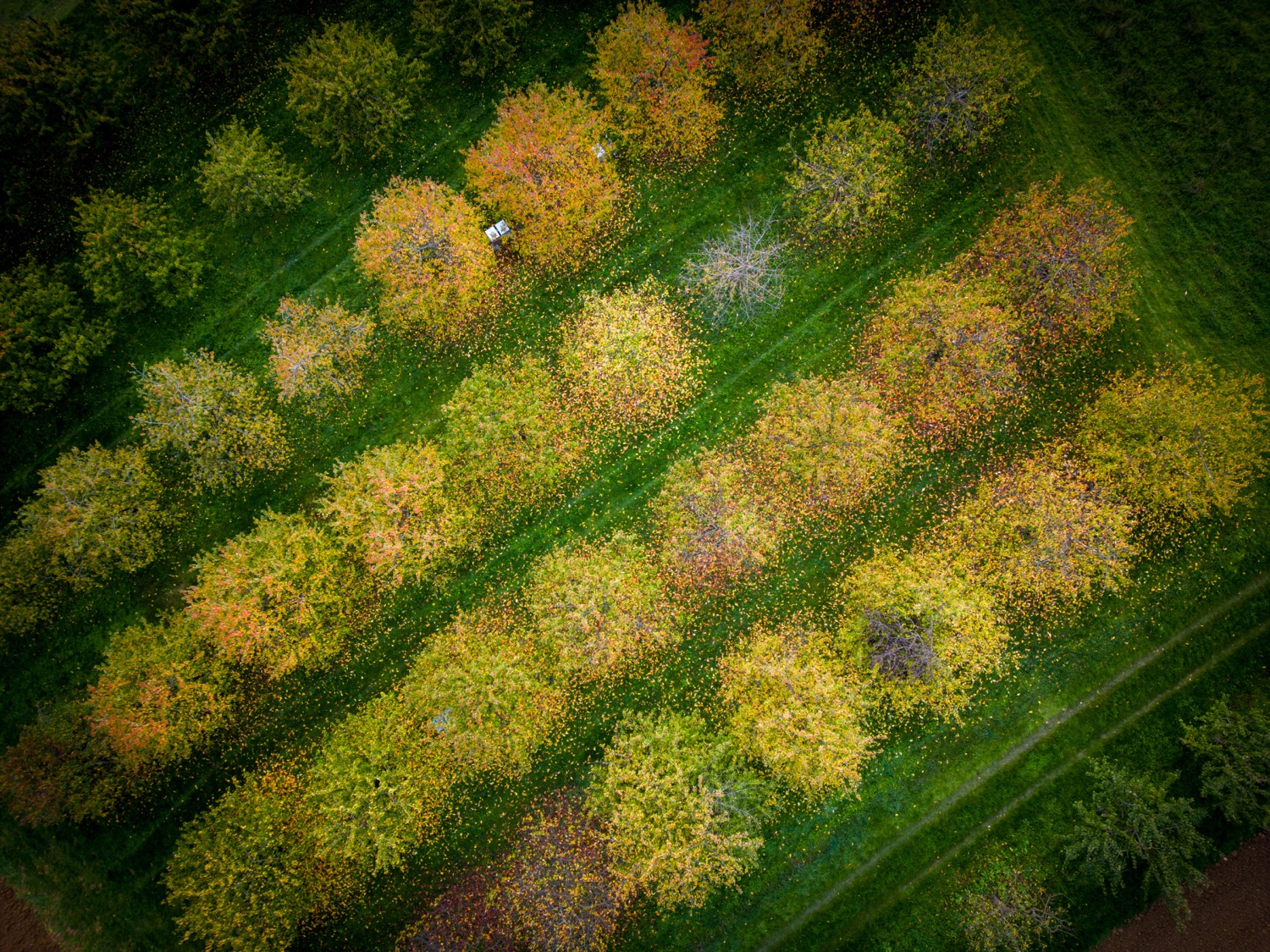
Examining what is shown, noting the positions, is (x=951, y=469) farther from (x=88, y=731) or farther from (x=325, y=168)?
(x=88, y=731)

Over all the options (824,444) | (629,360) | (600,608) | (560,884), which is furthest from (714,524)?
(560,884)

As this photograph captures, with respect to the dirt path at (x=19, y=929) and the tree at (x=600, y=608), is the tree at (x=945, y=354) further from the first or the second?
the dirt path at (x=19, y=929)

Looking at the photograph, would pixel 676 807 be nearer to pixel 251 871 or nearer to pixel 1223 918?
pixel 251 871

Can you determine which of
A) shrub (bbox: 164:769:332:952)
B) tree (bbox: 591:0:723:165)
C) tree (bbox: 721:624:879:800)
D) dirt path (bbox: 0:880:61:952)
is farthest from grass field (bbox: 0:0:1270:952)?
shrub (bbox: 164:769:332:952)

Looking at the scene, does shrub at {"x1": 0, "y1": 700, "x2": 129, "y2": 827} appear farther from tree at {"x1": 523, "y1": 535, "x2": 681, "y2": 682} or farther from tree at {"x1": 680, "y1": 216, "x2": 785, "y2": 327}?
tree at {"x1": 680, "y1": 216, "x2": 785, "y2": 327}

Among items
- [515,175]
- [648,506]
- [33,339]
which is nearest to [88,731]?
[33,339]

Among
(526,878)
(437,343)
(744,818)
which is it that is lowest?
(744,818)
